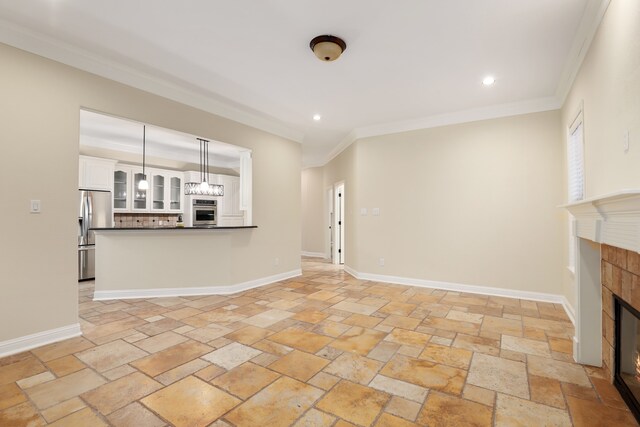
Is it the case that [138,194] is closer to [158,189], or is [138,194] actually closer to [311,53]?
[158,189]

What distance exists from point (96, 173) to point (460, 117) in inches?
256

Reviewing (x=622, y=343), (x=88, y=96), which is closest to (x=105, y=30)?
(x=88, y=96)

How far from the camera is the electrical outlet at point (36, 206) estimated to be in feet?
8.86

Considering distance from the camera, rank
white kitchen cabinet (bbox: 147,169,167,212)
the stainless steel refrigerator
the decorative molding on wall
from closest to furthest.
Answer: the decorative molding on wall, the stainless steel refrigerator, white kitchen cabinet (bbox: 147,169,167,212)

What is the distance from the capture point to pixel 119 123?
501 cm

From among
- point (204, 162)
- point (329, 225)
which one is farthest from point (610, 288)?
point (204, 162)

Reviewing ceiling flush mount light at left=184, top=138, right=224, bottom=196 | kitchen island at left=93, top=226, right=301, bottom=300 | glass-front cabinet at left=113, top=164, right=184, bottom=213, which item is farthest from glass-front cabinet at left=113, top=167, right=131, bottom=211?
kitchen island at left=93, top=226, right=301, bottom=300

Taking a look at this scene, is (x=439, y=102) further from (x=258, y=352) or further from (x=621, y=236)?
(x=258, y=352)

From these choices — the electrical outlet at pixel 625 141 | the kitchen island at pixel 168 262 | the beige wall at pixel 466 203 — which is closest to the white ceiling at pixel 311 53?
the beige wall at pixel 466 203

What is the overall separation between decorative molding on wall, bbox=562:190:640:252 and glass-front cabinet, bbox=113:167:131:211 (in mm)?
7098

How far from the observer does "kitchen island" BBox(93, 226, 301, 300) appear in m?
4.10

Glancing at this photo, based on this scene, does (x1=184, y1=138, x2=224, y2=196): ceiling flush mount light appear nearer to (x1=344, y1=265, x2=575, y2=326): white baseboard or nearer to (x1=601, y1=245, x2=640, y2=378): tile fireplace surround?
(x1=344, y1=265, x2=575, y2=326): white baseboard

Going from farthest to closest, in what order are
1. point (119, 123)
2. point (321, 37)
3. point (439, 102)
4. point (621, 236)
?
point (119, 123) < point (439, 102) < point (321, 37) < point (621, 236)

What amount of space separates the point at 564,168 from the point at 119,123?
658 centimetres
